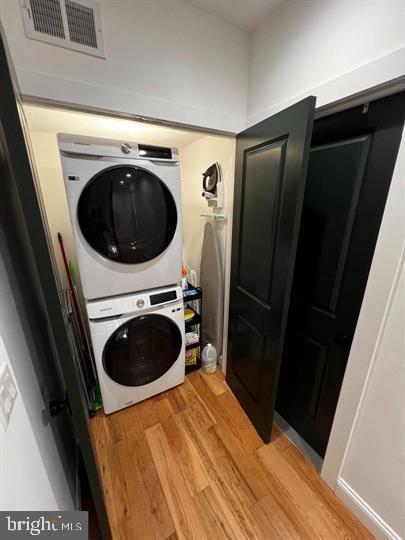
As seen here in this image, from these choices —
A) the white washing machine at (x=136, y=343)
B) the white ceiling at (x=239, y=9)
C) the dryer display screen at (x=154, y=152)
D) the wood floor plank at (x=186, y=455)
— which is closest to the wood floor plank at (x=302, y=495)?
the wood floor plank at (x=186, y=455)

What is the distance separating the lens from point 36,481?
0.67 meters

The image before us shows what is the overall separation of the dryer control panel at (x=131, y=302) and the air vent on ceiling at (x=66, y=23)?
127cm

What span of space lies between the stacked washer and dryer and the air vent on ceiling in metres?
0.36

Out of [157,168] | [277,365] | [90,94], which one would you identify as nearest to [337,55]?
[157,168]

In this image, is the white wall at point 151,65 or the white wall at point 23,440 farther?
the white wall at point 151,65

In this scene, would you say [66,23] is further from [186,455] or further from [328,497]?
[328,497]

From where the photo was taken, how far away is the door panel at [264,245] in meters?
1.03

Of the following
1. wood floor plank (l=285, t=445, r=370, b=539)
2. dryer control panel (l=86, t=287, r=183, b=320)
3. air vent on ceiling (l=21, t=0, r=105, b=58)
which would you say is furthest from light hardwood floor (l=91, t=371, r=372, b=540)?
air vent on ceiling (l=21, t=0, r=105, b=58)

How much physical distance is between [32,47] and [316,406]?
2311 millimetres

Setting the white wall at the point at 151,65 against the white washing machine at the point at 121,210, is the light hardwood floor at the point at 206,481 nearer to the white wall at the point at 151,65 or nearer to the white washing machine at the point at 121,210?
the white washing machine at the point at 121,210

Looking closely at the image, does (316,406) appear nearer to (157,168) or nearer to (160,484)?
(160,484)

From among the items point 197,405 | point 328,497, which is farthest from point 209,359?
point 328,497

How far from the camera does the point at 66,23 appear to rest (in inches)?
37.4

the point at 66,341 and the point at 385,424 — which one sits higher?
the point at 66,341
